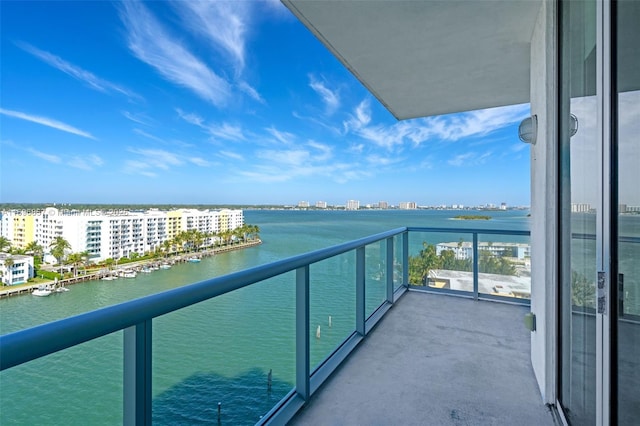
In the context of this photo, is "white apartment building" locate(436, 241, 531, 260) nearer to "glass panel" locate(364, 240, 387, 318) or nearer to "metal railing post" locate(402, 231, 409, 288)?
"metal railing post" locate(402, 231, 409, 288)

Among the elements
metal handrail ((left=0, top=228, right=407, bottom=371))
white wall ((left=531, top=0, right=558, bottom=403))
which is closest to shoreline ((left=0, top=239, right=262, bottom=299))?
metal handrail ((left=0, top=228, right=407, bottom=371))

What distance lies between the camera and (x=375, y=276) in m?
3.33

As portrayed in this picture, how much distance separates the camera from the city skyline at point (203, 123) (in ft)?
65.7

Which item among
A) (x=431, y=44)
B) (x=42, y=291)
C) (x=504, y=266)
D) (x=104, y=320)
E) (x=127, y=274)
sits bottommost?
(x=127, y=274)

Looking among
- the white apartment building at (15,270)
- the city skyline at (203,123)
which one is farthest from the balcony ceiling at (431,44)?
the white apartment building at (15,270)

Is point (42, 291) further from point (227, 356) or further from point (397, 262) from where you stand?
point (227, 356)

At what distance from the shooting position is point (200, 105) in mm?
32781

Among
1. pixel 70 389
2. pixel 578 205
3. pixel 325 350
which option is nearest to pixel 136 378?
pixel 70 389

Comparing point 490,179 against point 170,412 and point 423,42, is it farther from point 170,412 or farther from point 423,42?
point 170,412

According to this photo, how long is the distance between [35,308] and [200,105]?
26873mm

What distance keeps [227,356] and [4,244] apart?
17.7 m

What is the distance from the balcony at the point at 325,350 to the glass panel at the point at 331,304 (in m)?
0.01

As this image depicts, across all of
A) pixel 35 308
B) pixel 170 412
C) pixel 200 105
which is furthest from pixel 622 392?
pixel 200 105

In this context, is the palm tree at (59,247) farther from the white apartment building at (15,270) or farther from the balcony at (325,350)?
the balcony at (325,350)
